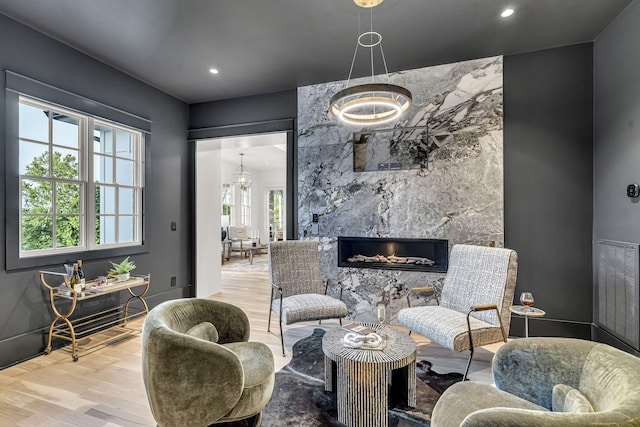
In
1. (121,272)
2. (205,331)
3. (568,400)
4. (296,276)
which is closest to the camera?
(568,400)

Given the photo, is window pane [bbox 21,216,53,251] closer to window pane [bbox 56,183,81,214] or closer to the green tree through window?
the green tree through window

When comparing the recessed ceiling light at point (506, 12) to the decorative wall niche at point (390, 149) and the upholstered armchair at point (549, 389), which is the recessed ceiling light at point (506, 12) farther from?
the upholstered armchair at point (549, 389)

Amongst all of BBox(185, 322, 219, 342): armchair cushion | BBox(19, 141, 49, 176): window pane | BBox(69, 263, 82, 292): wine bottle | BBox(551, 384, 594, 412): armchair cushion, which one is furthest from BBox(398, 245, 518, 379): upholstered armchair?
BBox(19, 141, 49, 176): window pane

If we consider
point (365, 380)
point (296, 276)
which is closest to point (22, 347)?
point (296, 276)

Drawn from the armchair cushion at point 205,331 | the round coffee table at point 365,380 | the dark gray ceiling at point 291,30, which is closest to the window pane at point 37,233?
the dark gray ceiling at point 291,30

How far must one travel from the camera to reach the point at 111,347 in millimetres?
3080

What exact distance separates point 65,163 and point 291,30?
2.67 m

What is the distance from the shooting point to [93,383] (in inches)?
94.9

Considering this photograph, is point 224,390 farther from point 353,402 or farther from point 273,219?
point 273,219

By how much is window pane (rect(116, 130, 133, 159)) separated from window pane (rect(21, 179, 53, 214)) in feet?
3.07

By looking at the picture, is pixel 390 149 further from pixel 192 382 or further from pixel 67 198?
pixel 67 198

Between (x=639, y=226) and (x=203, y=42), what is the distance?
417 cm

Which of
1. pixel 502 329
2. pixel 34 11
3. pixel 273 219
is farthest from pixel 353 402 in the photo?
pixel 273 219

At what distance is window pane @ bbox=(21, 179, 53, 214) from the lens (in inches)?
115
